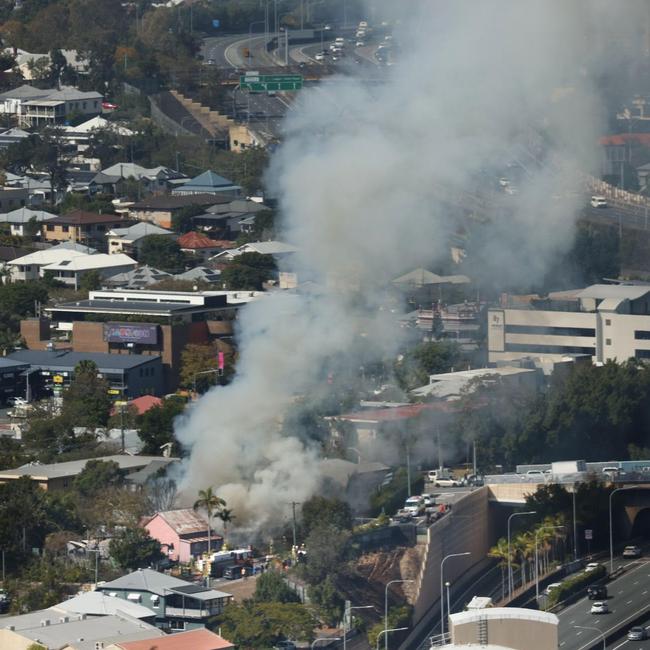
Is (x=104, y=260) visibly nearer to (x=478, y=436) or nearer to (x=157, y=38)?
(x=478, y=436)

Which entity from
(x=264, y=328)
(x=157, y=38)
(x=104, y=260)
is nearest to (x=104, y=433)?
(x=264, y=328)

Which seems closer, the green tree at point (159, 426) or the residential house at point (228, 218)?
the green tree at point (159, 426)

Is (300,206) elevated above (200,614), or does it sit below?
above

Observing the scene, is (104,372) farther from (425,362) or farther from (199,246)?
(199,246)

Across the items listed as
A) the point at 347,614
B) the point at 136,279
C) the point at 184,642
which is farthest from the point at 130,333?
the point at 184,642

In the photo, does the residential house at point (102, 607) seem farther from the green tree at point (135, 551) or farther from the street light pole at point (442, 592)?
the street light pole at point (442, 592)

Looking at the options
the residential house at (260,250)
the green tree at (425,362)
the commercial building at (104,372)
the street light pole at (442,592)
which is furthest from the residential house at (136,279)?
the street light pole at (442,592)

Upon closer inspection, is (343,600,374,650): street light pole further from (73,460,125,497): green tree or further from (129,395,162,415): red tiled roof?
(129,395,162,415): red tiled roof
